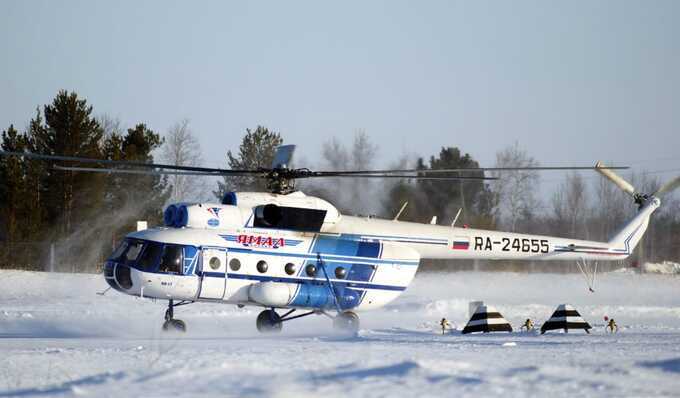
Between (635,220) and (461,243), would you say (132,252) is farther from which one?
(635,220)

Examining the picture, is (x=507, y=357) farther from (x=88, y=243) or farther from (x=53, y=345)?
(x=88, y=243)

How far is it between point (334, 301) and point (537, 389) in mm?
11026

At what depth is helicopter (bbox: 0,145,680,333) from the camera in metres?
18.0

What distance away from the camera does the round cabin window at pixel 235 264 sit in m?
Answer: 18.5

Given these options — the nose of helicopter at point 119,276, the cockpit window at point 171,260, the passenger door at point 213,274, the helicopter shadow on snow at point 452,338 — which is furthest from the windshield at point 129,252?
the helicopter shadow on snow at point 452,338

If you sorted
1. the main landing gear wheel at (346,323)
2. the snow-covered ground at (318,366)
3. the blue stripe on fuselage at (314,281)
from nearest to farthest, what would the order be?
the snow-covered ground at (318,366)
the blue stripe on fuselage at (314,281)
the main landing gear wheel at (346,323)

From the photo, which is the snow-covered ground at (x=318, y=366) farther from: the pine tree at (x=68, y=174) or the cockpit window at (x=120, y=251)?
the pine tree at (x=68, y=174)

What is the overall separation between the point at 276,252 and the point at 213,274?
146cm

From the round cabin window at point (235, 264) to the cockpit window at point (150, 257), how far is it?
4.92 ft

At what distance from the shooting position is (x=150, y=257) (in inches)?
705

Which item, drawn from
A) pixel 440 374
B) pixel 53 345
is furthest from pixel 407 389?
pixel 53 345

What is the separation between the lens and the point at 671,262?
45.4m

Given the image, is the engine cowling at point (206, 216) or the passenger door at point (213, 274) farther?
the engine cowling at point (206, 216)

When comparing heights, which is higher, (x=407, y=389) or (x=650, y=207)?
(x=650, y=207)
